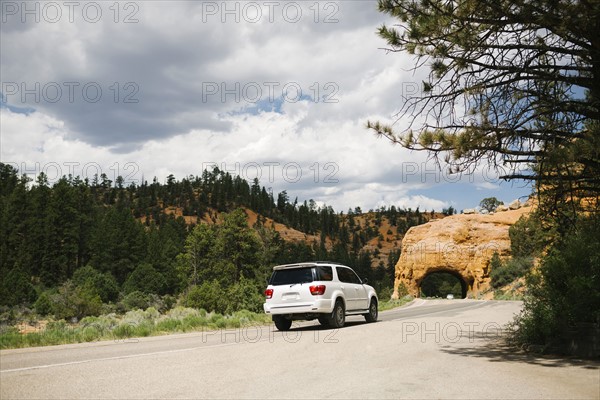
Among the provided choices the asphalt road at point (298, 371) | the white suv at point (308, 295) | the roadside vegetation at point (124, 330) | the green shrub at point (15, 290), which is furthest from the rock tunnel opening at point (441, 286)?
the asphalt road at point (298, 371)

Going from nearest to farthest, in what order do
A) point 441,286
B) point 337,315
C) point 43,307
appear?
point 337,315 < point 43,307 < point 441,286

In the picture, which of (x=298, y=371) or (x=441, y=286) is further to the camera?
(x=441, y=286)

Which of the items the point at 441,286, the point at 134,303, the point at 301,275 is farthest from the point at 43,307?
the point at 441,286

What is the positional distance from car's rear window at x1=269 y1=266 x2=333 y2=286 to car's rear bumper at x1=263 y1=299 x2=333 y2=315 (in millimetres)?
623

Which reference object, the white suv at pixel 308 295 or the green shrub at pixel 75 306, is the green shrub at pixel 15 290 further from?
the white suv at pixel 308 295

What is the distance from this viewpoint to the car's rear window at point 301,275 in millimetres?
14453

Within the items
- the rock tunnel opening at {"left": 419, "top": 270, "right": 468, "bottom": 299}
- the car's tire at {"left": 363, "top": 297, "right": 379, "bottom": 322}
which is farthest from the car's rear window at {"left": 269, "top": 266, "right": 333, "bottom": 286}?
the rock tunnel opening at {"left": 419, "top": 270, "right": 468, "bottom": 299}

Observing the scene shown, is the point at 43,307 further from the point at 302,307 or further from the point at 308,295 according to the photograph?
the point at 308,295

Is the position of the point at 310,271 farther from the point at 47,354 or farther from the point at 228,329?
the point at 47,354

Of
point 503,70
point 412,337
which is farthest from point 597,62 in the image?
point 412,337

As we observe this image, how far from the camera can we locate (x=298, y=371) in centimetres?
751

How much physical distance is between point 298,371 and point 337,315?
24.2 ft

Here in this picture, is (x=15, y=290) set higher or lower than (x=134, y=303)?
higher

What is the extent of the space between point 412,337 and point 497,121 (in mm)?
5568
